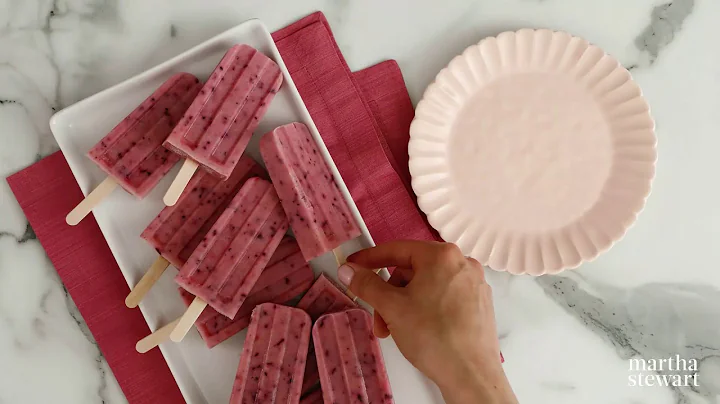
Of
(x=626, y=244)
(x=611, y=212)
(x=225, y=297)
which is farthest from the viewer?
(x=626, y=244)

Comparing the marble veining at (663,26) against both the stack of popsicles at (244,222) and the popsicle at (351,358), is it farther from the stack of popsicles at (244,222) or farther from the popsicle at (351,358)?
the popsicle at (351,358)

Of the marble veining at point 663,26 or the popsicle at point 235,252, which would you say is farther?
the marble veining at point 663,26

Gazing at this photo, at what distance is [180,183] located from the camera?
148 centimetres

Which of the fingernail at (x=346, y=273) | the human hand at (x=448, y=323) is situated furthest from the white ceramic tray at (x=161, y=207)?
the human hand at (x=448, y=323)

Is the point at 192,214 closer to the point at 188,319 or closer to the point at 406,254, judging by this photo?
the point at 188,319

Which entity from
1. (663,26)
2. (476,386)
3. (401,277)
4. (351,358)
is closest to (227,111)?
(401,277)

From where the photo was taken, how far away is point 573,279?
1.91 metres

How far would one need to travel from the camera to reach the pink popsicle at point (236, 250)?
1.54 meters

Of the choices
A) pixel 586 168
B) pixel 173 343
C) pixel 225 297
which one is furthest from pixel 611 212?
pixel 173 343

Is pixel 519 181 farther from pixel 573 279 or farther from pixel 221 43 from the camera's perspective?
pixel 221 43

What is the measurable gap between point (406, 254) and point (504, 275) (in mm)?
590

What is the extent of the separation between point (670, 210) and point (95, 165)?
1.90m

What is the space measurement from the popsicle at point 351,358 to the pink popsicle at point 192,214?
438 mm

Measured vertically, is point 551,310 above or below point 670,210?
below
